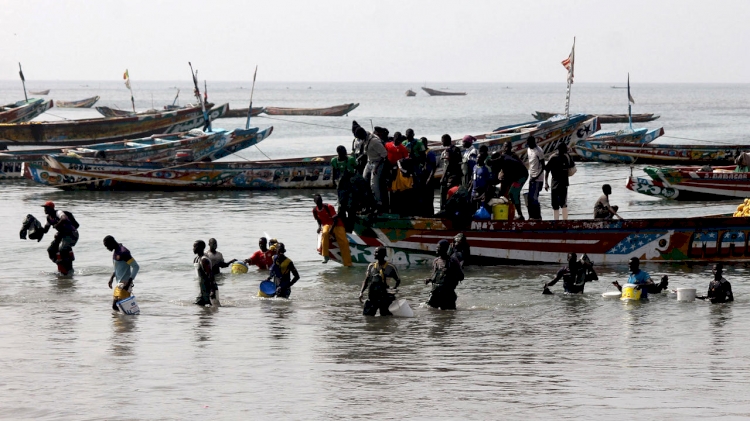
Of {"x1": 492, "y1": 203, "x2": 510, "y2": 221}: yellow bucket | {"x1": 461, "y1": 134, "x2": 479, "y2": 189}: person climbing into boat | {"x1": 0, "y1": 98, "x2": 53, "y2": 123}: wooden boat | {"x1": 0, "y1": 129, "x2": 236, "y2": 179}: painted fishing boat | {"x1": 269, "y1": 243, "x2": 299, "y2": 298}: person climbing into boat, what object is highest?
{"x1": 0, "y1": 98, "x2": 53, "y2": 123}: wooden boat

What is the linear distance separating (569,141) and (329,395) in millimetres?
21226

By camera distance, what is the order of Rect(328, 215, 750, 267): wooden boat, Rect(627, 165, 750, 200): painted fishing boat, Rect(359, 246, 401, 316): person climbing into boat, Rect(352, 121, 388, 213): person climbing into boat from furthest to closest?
1. Rect(627, 165, 750, 200): painted fishing boat
2. Rect(328, 215, 750, 267): wooden boat
3. Rect(352, 121, 388, 213): person climbing into boat
4. Rect(359, 246, 401, 316): person climbing into boat

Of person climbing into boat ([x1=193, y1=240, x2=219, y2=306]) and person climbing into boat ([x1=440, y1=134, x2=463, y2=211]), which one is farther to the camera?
person climbing into boat ([x1=440, y1=134, x2=463, y2=211])

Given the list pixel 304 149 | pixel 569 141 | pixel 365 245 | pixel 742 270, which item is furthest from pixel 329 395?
pixel 304 149

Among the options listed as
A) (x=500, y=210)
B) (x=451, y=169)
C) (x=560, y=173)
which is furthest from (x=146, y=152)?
(x=500, y=210)

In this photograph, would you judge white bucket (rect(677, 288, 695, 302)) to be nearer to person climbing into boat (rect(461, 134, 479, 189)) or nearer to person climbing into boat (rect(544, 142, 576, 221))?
person climbing into boat (rect(461, 134, 479, 189))

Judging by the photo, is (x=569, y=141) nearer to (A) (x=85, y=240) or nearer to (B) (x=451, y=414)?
(A) (x=85, y=240)

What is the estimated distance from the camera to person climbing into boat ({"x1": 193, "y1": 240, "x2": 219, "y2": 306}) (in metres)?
13.0

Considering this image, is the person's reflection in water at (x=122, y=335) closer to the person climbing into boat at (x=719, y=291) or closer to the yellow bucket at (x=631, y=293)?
the yellow bucket at (x=631, y=293)

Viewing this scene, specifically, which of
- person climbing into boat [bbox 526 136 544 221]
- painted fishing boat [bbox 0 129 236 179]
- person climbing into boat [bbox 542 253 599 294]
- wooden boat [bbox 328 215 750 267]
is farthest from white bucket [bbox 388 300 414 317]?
painted fishing boat [bbox 0 129 236 179]

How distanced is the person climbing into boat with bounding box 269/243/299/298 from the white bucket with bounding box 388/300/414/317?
1.62 metres

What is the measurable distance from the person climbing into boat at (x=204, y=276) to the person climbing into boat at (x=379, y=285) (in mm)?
2033

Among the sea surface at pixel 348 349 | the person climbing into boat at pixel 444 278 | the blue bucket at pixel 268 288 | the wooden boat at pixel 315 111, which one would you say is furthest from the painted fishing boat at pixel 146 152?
the wooden boat at pixel 315 111

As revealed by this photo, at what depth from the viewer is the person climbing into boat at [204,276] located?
42.8 feet
